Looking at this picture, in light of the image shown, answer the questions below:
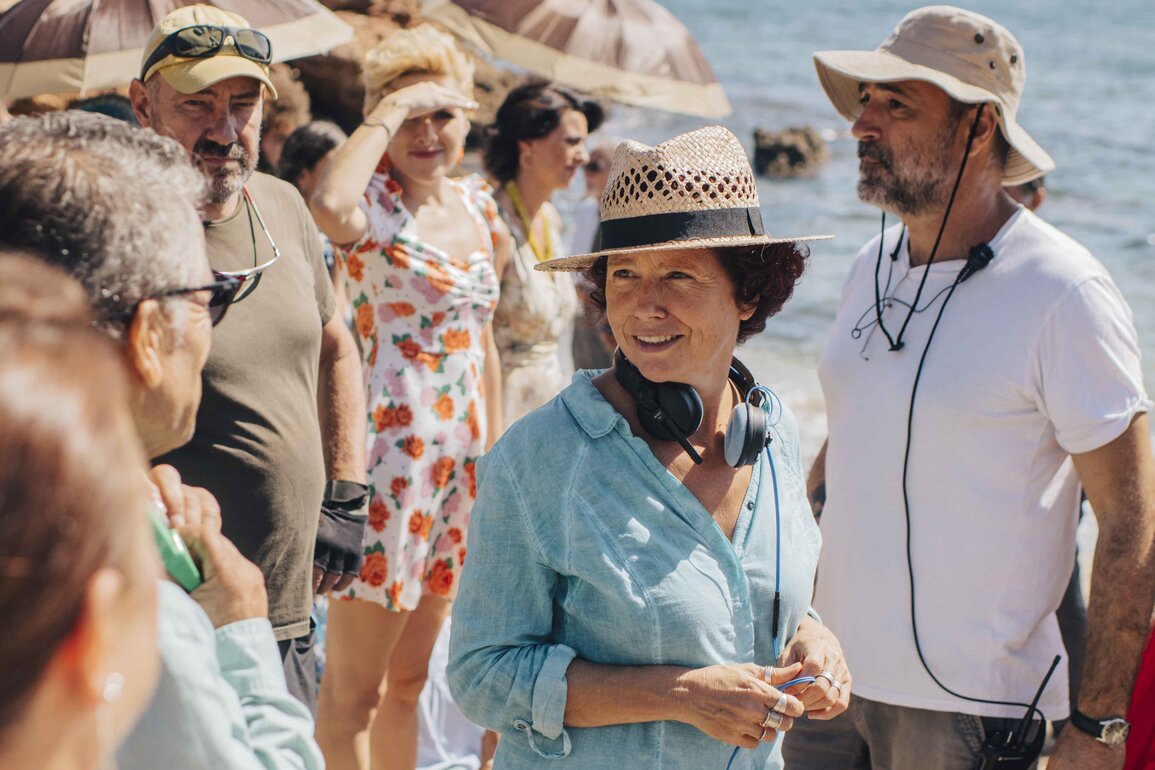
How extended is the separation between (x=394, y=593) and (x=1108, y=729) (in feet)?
7.36

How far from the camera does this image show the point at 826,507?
3.62m

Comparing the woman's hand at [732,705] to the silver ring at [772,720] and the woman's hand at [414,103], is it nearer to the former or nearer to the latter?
the silver ring at [772,720]

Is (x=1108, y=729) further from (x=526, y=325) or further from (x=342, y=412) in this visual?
(x=526, y=325)

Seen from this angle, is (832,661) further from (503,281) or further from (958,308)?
(503,281)

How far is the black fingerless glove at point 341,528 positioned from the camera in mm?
3602

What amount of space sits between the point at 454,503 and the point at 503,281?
1.29 m

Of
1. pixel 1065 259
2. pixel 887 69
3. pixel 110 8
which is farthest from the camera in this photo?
pixel 110 8

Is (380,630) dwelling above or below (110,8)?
below

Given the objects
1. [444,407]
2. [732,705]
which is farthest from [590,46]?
[732,705]

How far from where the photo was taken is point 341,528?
363 cm

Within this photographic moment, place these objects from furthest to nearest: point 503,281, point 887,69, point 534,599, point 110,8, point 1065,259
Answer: point 503,281 → point 110,8 → point 887,69 → point 1065,259 → point 534,599

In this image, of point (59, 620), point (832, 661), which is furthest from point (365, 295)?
point (59, 620)

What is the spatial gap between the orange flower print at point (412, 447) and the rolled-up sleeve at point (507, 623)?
1.94 m

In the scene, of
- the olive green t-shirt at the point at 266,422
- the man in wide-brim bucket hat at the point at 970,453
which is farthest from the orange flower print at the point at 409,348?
the man in wide-brim bucket hat at the point at 970,453
